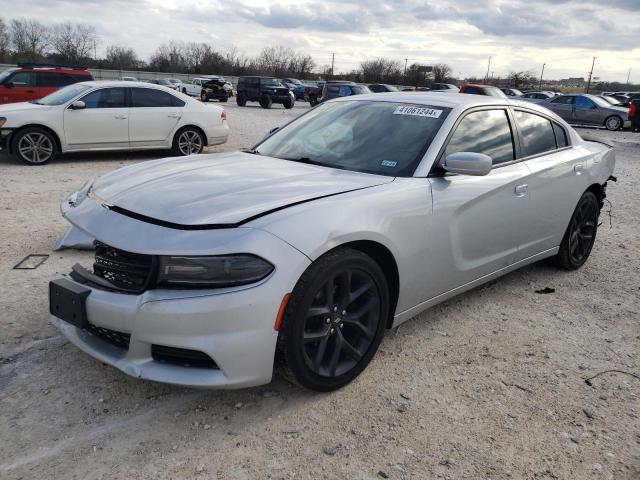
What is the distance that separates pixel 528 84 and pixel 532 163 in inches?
2781

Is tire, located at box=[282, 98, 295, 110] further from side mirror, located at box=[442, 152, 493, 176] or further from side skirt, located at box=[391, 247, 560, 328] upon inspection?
side mirror, located at box=[442, 152, 493, 176]

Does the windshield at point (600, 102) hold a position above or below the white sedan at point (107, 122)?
above

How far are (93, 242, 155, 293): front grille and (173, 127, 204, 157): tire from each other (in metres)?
8.17

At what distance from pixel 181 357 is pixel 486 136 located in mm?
2603

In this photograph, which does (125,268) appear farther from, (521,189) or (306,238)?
(521,189)

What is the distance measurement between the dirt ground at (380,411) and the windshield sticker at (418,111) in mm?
1435

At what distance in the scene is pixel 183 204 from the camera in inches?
105

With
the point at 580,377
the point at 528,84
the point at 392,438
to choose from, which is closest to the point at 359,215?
the point at 392,438

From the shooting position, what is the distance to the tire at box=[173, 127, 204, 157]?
10445mm

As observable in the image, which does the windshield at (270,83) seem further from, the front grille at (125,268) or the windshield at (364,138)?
the front grille at (125,268)

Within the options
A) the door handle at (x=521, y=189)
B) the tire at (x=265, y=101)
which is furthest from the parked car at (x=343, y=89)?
the door handle at (x=521, y=189)

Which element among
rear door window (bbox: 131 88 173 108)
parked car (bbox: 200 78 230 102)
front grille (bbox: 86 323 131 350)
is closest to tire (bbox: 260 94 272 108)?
parked car (bbox: 200 78 230 102)

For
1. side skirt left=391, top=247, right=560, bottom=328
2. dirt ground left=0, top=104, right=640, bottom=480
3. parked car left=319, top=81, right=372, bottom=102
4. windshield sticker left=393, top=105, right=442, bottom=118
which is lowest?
dirt ground left=0, top=104, right=640, bottom=480

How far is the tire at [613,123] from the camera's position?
72.1ft
